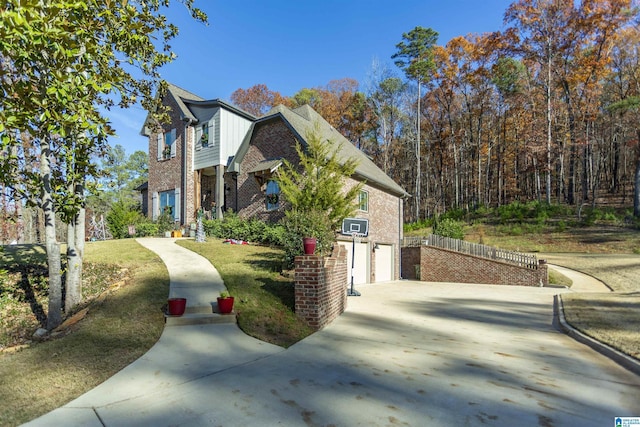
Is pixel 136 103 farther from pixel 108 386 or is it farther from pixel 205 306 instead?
pixel 108 386

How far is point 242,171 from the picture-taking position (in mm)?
16125

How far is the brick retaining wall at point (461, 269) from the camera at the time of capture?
15703mm

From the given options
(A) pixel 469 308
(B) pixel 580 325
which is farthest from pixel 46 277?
(B) pixel 580 325

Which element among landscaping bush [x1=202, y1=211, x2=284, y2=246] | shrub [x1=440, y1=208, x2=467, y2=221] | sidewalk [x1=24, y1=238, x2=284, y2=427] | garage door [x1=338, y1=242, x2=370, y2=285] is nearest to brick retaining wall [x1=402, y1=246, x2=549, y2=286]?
garage door [x1=338, y1=242, x2=370, y2=285]

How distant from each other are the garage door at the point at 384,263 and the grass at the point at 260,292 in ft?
21.4

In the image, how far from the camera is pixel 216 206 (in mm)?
16656

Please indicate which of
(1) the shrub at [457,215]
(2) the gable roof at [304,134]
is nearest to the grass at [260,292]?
(2) the gable roof at [304,134]

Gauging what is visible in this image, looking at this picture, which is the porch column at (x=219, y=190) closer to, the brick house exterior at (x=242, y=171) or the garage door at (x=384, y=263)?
the brick house exterior at (x=242, y=171)

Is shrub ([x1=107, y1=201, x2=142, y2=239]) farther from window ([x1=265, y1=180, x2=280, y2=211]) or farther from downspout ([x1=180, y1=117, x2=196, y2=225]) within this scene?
window ([x1=265, y1=180, x2=280, y2=211])

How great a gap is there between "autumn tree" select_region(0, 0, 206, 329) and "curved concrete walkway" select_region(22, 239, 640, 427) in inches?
117

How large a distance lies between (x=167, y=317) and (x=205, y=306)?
2.44 feet

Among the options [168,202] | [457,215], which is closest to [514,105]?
[457,215]

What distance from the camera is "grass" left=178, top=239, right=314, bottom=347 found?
18.8 ft

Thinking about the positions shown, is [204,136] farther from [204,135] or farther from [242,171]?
[242,171]
